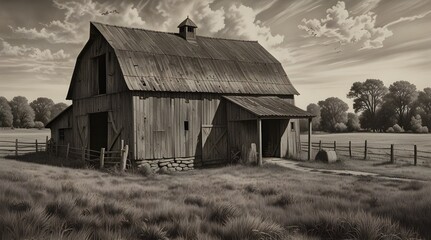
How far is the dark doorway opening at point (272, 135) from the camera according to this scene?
24266mm

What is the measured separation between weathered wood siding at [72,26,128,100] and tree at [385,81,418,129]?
60509 mm

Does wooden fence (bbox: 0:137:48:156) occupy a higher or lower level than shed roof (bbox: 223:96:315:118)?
lower

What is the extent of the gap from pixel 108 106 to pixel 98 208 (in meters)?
15.0

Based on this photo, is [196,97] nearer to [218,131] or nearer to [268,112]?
[218,131]

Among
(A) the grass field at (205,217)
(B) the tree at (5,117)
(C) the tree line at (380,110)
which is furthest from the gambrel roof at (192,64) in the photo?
(B) the tree at (5,117)

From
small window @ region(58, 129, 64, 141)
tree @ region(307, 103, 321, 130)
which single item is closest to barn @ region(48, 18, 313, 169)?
small window @ region(58, 129, 64, 141)

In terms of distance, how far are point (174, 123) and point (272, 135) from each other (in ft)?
23.0

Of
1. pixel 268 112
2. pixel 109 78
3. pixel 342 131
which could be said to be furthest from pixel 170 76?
pixel 342 131

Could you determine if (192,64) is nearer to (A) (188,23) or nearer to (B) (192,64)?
(B) (192,64)

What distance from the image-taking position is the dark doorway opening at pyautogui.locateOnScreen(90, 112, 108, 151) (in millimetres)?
24156

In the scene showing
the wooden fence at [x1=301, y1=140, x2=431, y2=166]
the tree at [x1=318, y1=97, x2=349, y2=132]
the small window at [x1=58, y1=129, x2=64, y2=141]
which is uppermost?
the tree at [x1=318, y1=97, x2=349, y2=132]

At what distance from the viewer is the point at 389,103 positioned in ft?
232

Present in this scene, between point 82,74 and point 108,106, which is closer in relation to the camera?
point 108,106

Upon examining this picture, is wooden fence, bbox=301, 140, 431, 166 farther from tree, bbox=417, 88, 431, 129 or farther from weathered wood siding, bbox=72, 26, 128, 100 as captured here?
→ tree, bbox=417, 88, 431, 129
